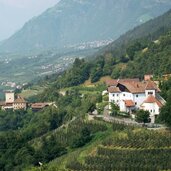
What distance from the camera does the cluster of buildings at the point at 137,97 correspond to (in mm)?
56375

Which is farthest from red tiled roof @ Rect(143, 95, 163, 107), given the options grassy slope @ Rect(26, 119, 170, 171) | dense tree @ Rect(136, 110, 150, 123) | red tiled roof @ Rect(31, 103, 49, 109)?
red tiled roof @ Rect(31, 103, 49, 109)

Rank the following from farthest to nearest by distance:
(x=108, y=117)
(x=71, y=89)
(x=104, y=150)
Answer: (x=71, y=89)
(x=108, y=117)
(x=104, y=150)

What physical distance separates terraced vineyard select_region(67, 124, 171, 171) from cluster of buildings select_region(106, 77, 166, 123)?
21.4 feet

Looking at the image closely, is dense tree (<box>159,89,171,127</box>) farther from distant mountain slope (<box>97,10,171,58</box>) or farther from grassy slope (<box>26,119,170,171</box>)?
distant mountain slope (<box>97,10,171,58</box>)

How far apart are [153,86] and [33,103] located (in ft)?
119

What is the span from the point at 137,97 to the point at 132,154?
579 inches

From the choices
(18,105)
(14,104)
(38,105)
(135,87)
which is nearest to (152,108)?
(135,87)

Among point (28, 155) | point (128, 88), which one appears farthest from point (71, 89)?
point (28, 155)

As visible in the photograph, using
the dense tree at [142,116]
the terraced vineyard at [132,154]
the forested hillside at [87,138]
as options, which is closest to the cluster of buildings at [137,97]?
the forested hillside at [87,138]

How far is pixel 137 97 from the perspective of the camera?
196 feet

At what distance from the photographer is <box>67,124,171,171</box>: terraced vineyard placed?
44094 mm

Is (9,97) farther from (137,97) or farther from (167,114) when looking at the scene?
(167,114)

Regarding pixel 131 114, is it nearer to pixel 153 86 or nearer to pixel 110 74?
pixel 153 86

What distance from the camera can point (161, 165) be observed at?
43.6 metres
